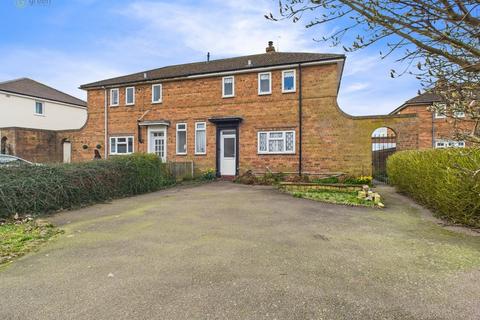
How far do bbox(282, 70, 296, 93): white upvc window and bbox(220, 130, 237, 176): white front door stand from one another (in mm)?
3713

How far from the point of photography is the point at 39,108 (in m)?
23.8

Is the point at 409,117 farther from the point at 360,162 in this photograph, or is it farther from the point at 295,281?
the point at 295,281

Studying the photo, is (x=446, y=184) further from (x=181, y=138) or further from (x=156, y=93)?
(x=156, y=93)

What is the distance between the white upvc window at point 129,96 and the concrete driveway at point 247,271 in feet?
43.3

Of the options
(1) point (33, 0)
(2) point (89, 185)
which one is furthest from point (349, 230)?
(2) point (89, 185)

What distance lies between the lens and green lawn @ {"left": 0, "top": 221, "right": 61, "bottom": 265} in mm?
4120

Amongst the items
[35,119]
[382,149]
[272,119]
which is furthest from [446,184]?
[35,119]

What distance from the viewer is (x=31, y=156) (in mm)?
17859

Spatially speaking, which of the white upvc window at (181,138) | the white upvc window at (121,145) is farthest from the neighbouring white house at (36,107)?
the white upvc window at (181,138)

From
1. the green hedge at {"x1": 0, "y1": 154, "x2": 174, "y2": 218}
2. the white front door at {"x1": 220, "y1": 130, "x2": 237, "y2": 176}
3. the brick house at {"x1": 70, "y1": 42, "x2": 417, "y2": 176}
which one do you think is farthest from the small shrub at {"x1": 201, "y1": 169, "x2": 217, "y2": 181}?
the green hedge at {"x1": 0, "y1": 154, "x2": 174, "y2": 218}

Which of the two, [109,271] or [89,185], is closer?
[109,271]

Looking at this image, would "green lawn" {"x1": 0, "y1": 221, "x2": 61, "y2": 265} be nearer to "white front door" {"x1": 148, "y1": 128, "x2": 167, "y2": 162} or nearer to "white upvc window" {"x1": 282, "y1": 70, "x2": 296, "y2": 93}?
"white front door" {"x1": 148, "y1": 128, "x2": 167, "y2": 162}

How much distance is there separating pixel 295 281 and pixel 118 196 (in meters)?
7.97

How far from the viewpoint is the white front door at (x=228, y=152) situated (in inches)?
615
